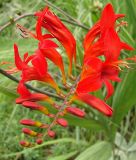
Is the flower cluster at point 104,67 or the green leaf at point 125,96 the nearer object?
the flower cluster at point 104,67

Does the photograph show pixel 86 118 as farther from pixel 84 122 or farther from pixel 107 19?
pixel 107 19

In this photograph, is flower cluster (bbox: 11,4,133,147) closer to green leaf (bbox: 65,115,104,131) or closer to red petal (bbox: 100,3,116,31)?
red petal (bbox: 100,3,116,31)

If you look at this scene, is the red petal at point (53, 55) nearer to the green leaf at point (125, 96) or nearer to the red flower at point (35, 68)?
the red flower at point (35, 68)

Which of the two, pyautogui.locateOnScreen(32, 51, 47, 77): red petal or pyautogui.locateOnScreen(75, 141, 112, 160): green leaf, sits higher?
pyautogui.locateOnScreen(32, 51, 47, 77): red petal

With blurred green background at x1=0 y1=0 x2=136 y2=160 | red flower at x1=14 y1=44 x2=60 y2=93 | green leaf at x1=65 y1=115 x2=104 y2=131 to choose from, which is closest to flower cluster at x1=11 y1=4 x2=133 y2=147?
red flower at x1=14 y1=44 x2=60 y2=93

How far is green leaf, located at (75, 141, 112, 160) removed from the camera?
161cm

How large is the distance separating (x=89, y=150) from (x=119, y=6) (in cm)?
57

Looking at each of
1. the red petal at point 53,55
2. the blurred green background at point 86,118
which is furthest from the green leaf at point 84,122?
the red petal at point 53,55

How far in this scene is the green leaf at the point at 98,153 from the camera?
5.29ft

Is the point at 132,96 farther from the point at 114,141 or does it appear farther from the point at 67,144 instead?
the point at 67,144

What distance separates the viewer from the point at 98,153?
165 cm

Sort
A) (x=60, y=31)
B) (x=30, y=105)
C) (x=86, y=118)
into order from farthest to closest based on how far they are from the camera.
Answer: (x=86, y=118) < (x=60, y=31) < (x=30, y=105)

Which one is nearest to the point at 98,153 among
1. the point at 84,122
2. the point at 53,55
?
the point at 84,122

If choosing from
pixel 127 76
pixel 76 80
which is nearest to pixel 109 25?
pixel 76 80
